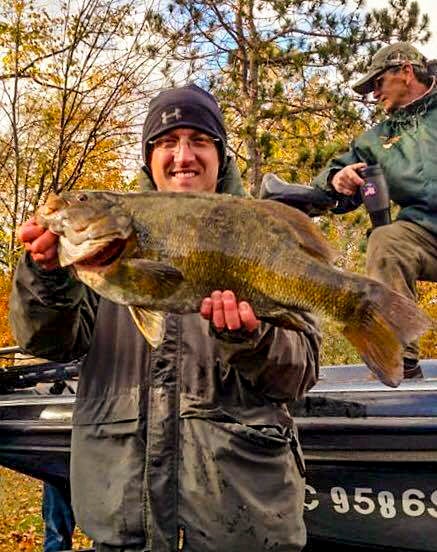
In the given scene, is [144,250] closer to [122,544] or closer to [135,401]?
[135,401]

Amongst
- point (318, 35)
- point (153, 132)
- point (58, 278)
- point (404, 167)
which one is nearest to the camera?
point (58, 278)

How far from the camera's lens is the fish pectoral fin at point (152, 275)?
7.34 feet

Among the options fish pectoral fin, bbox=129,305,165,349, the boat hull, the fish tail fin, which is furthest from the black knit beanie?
the boat hull

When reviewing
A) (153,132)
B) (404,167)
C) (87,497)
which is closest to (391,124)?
(404,167)

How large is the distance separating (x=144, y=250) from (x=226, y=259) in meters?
0.26

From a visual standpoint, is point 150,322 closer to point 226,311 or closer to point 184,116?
point 226,311

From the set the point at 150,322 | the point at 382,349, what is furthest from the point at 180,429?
the point at 382,349

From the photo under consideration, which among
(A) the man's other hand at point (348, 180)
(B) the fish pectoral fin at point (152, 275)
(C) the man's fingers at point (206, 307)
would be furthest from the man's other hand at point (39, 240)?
(A) the man's other hand at point (348, 180)

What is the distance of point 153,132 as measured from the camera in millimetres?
2889

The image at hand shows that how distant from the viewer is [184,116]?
2.87 metres

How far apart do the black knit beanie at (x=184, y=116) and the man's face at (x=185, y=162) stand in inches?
1.1

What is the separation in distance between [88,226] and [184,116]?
794 mm

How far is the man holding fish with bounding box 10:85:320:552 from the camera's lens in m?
2.30

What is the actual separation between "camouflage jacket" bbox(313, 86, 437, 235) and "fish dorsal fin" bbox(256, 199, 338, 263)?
96.2 inches
